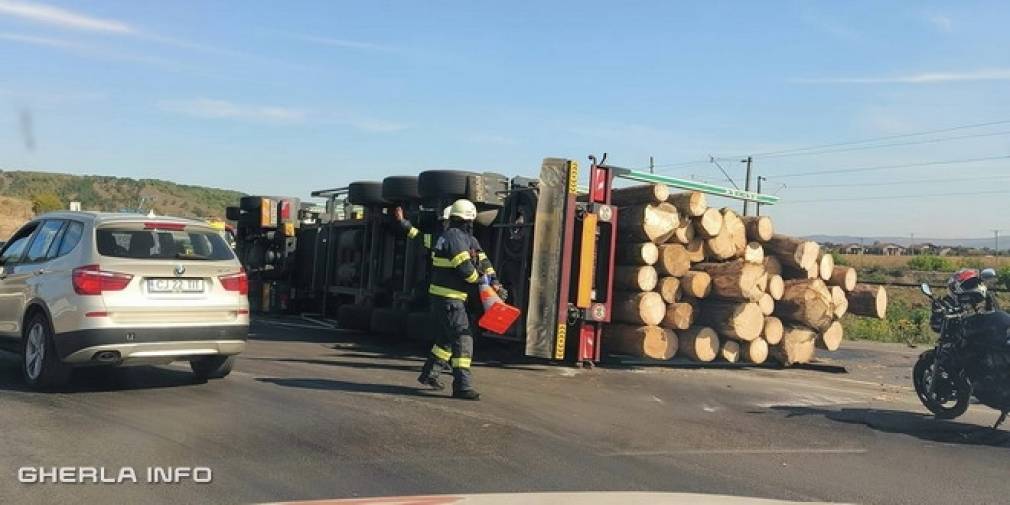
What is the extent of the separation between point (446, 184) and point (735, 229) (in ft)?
13.3

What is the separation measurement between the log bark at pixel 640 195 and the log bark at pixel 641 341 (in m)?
1.66

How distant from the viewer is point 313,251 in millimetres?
16688

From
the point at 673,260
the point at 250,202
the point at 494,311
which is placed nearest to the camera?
the point at 494,311

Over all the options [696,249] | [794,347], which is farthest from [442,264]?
[794,347]

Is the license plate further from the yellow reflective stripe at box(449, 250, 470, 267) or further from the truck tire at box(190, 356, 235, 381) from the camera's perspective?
the yellow reflective stripe at box(449, 250, 470, 267)

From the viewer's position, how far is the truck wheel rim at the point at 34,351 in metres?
7.68

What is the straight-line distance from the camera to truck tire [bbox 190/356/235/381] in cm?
848

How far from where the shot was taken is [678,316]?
1114cm

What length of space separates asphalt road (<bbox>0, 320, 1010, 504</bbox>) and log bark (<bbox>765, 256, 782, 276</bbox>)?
2303 mm

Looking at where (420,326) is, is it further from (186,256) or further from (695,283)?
(186,256)

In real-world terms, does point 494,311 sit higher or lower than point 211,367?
higher

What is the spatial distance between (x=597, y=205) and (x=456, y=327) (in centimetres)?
322

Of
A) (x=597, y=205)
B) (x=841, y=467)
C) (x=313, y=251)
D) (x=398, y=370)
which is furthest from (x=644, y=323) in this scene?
(x=313, y=251)

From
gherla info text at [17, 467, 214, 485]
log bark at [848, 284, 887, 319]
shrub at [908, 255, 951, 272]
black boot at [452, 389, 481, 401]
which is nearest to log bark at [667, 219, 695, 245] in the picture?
→ log bark at [848, 284, 887, 319]
